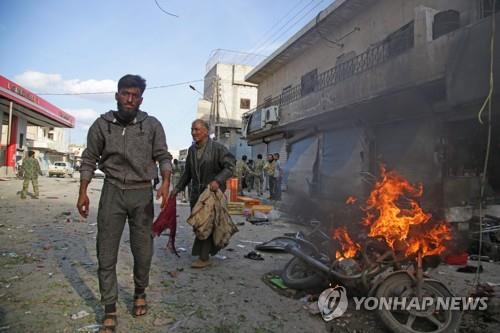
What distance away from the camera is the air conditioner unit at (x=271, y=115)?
1778 cm

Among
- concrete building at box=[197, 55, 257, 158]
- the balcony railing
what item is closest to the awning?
concrete building at box=[197, 55, 257, 158]

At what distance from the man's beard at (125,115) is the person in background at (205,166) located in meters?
1.64

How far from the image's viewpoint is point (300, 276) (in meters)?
3.64

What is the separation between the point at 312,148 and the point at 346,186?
167 cm

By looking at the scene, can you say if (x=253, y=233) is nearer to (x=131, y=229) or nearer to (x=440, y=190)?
(x=440, y=190)

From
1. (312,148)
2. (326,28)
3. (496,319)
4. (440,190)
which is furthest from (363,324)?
(326,28)

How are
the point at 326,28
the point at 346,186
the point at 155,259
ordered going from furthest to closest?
1. the point at 326,28
2. the point at 346,186
3. the point at 155,259

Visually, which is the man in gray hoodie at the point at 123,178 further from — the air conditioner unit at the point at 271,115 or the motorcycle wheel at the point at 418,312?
the air conditioner unit at the point at 271,115

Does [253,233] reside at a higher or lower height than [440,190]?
lower

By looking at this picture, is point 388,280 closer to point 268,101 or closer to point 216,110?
point 268,101

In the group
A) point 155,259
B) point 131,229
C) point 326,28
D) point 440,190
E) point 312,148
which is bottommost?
point 155,259

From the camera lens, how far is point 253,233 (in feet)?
23.1

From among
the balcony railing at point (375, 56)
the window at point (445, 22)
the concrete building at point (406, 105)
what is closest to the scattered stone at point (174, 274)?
the concrete building at point (406, 105)

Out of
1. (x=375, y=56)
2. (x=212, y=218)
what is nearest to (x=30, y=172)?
(x=212, y=218)
